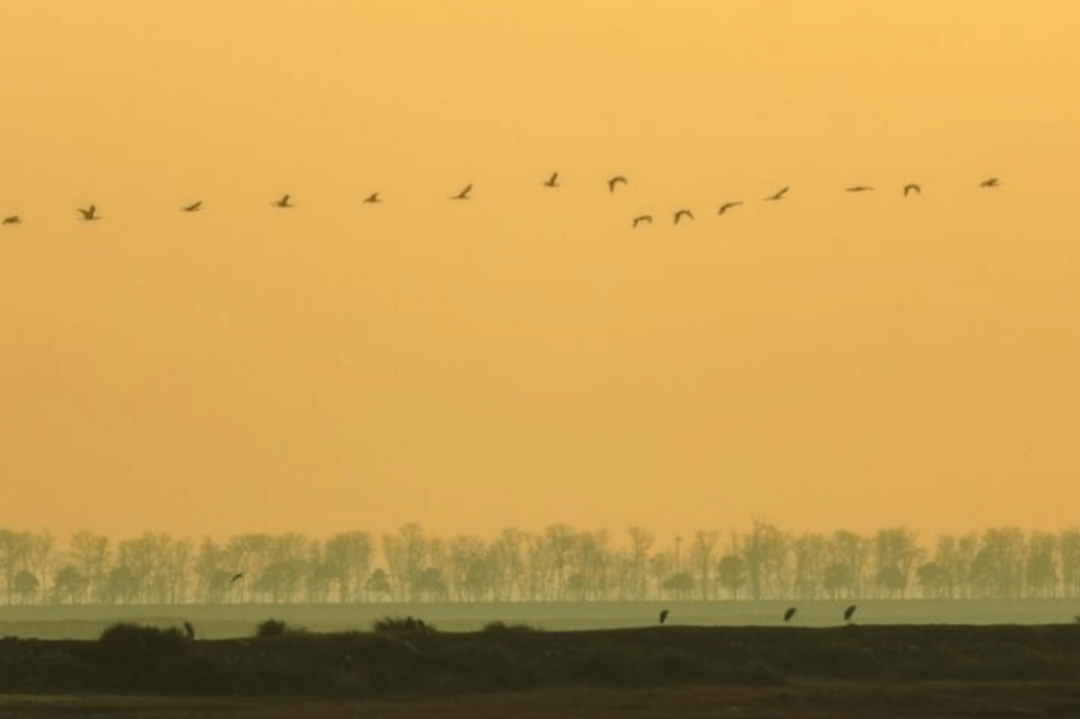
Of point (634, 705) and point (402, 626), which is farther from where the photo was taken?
point (402, 626)

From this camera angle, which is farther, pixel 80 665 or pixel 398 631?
pixel 398 631

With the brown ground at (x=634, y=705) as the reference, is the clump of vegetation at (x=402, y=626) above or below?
above

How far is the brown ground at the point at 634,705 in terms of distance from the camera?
65.8m

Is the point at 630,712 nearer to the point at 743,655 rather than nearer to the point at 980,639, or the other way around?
the point at 743,655

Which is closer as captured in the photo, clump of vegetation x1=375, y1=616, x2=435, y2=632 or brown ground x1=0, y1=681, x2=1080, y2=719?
brown ground x1=0, y1=681, x2=1080, y2=719

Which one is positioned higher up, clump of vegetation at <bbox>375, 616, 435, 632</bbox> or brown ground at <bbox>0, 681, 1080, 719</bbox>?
clump of vegetation at <bbox>375, 616, 435, 632</bbox>

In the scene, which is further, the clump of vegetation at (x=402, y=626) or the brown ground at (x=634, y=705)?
the clump of vegetation at (x=402, y=626)

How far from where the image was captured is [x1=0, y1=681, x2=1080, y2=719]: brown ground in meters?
65.8

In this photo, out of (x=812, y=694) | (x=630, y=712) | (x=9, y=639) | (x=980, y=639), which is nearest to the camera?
(x=630, y=712)

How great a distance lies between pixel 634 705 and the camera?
69000 mm

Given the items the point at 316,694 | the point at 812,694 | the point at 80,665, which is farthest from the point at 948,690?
the point at 80,665

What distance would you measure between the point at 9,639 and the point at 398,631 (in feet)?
34.5

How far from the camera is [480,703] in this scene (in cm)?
6994

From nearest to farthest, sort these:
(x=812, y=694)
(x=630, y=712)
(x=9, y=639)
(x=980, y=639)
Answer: (x=630, y=712), (x=812, y=694), (x=9, y=639), (x=980, y=639)
